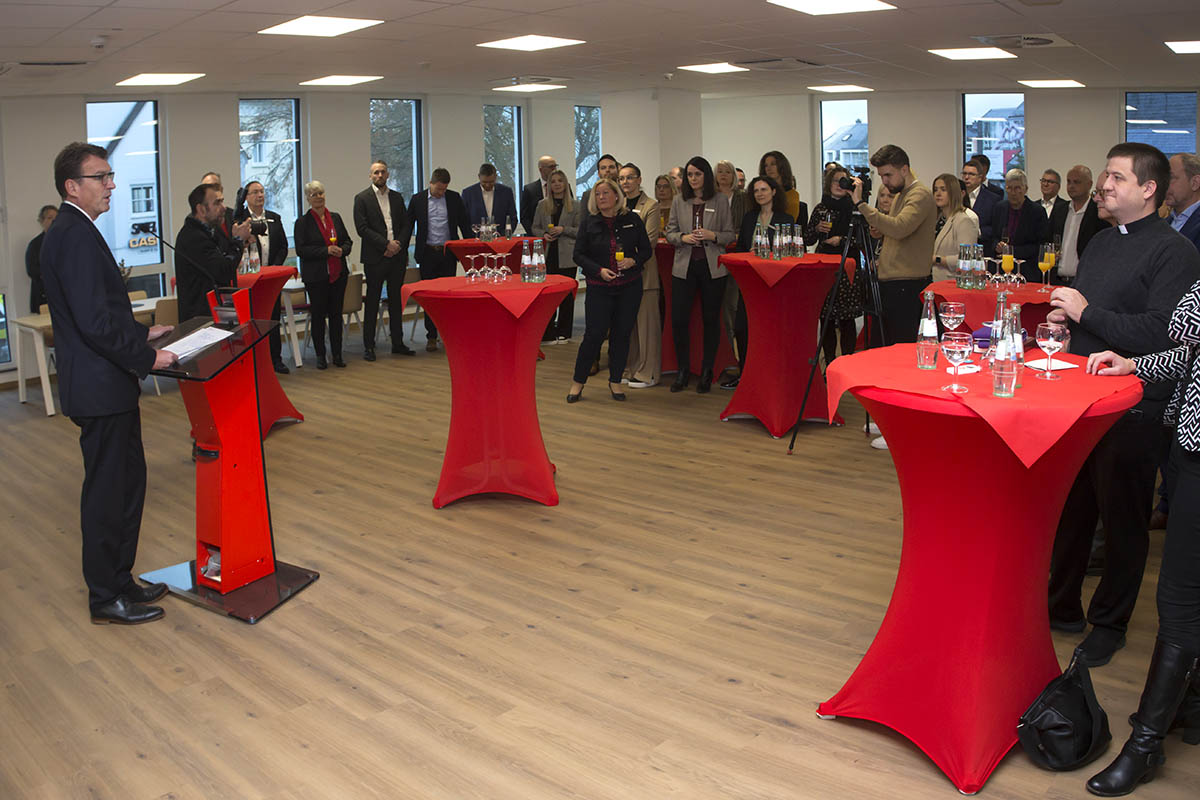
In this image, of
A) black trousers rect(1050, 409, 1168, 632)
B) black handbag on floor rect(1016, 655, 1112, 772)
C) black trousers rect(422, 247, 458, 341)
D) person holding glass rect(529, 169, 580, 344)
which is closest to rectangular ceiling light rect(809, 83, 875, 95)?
person holding glass rect(529, 169, 580, 344)

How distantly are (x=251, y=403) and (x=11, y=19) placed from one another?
3137mm

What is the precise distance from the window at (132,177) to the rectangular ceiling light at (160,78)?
4.84 ft

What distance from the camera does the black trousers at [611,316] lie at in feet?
26.7

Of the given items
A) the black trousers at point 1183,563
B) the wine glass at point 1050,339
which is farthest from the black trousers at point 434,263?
the black trousers at point 1183,563

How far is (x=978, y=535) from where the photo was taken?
3113 millimetres

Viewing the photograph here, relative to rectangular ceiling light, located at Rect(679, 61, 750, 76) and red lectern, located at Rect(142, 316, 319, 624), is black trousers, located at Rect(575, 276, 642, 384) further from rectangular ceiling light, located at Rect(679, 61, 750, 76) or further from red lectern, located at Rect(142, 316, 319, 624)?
rectangular ceiling light, located at Rect(679, 61, 750, 76)

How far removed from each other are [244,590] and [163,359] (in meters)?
1.17

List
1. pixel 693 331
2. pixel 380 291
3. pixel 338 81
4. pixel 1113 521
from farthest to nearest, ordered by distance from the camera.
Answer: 1. pixel 338 81
2. pixel 380 291
3. pixel 693 331
4. pixel 1113 521

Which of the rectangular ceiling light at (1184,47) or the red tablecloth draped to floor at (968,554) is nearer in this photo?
the red tablecloth draped to floor at (968,554)

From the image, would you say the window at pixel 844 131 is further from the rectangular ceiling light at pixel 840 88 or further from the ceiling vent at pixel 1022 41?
the ceiling vent at pixel 1022 41

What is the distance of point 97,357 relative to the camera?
4.20 meters

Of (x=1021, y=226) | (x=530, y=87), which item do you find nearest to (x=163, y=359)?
(x=1021, y=226)

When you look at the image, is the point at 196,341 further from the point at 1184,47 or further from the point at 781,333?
the point at 1184,47

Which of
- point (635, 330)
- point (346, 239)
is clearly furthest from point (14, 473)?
point (635, 330)
